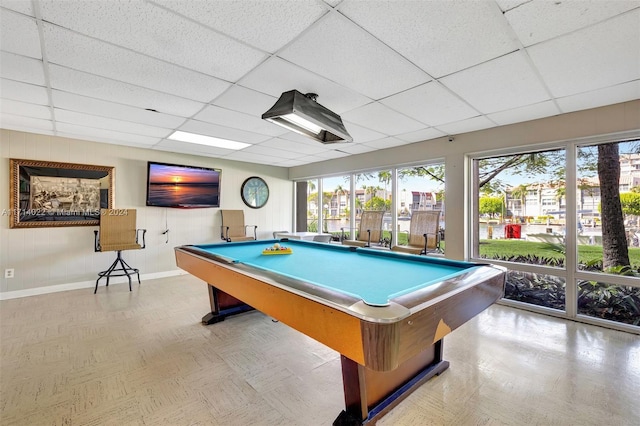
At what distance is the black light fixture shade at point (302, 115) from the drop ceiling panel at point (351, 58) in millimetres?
291

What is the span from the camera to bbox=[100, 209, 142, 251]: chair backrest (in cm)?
445

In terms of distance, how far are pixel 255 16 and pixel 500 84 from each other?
2161mm

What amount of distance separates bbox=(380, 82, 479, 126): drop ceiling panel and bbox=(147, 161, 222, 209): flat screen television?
13.5ft

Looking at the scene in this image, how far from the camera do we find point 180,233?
18.2ft

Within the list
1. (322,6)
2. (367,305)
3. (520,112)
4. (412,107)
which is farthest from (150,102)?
(520,112)

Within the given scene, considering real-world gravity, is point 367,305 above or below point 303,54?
below

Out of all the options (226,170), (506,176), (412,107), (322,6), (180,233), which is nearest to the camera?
(322,6)

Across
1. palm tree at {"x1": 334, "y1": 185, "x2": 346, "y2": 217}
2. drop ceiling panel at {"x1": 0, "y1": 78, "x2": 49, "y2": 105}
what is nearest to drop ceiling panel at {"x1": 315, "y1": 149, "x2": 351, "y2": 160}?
palm tree at {"x1": 334, "y1": 185, "x2": 346, "y2": 217}

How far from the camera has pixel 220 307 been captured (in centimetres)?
325

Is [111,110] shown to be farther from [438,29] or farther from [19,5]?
[438,29]

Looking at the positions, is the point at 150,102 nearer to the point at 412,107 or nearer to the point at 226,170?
the point at 412,107

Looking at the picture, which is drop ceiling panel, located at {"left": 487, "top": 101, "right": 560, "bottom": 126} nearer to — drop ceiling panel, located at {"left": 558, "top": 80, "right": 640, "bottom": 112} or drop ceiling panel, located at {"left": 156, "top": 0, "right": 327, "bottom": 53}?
drop ceiling panel, located at {"left": 558, "top": 80, "right": 640, "bottom": 112}

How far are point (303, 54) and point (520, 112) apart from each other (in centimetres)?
268

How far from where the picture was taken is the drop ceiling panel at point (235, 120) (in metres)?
3.20
